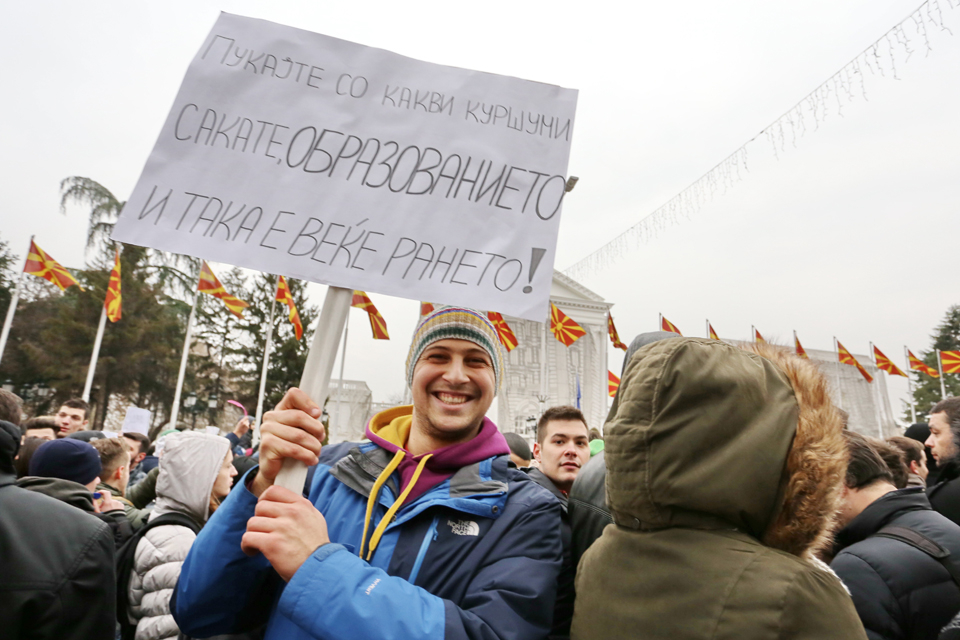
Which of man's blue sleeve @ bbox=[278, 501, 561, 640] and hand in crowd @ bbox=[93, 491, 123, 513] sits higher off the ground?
man's blue sleeve @ bbox=[278, 501, 561, 640]

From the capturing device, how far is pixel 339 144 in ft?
5.75

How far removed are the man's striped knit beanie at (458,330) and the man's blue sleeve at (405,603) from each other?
2.55 feet

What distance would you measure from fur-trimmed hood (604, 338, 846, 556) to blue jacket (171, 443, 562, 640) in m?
0.43

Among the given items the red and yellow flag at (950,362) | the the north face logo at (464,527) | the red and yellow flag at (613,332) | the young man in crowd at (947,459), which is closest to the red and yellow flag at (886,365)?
the red and yellow flag at (950,362)

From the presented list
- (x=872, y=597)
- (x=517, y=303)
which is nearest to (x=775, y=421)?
(x=517, y=303)

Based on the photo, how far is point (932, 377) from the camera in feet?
148

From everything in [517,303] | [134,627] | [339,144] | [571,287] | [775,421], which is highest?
[571,287]

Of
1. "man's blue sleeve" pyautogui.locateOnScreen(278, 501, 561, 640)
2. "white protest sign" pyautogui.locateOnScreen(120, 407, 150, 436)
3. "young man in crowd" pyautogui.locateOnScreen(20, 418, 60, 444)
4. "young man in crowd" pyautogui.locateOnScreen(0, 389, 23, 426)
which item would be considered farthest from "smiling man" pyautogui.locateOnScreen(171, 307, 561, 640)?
"white protest sign" pyautogui.locateOnScreen(120, 407, 150, 436)

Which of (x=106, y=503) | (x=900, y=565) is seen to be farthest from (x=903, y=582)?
(x=106, y=503)

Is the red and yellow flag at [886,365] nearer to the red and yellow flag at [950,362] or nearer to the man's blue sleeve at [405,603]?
the red and yellow flag at [950,362]

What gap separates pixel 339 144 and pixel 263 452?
2.93ft

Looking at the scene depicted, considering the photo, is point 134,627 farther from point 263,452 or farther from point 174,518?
point 263,452

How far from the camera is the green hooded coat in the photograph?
1.15 m

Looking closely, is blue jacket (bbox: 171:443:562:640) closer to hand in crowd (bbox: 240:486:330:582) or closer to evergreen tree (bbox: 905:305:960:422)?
hand in crowd (bbox: 240:486:330:582)
